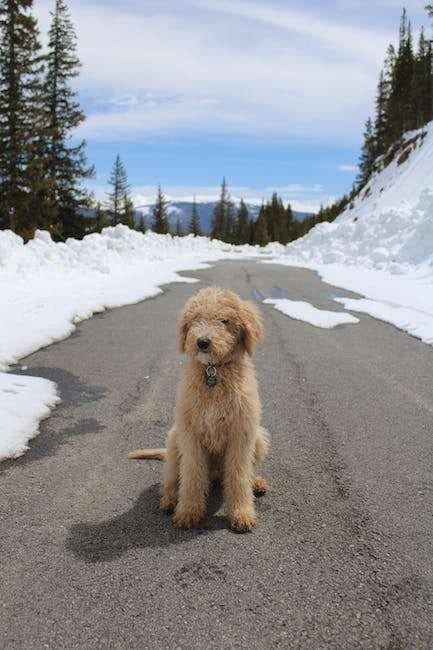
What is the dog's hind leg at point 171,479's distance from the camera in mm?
3510

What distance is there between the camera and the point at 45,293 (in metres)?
11.0

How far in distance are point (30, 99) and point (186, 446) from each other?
22.4 metres

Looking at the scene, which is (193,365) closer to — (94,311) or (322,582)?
(322,582)

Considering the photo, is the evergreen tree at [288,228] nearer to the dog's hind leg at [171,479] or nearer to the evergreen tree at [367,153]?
the evergreen tree at [367,153]

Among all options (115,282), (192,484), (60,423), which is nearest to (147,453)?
(192,484)

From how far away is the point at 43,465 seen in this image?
4016mm

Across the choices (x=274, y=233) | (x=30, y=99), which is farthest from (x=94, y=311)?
(x=274, y=233)

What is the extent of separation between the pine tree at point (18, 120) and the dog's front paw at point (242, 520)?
19986mm

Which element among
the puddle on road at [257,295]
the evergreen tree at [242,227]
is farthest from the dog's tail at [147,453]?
the evergreen tree at [242,227]

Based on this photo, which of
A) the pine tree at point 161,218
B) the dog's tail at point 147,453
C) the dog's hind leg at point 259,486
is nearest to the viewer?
the dog's hind leg at point 259,486

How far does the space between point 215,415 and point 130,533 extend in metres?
0.90

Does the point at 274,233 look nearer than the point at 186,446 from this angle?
No

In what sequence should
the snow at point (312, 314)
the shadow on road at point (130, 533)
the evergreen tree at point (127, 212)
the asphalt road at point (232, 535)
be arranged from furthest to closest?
the evergreen tree at point (127, 212), the snow at point (312, 314), the shadow on road at point (130, 533), the asphalt road at point (232, 535)

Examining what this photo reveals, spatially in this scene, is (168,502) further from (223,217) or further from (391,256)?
(223,217)
